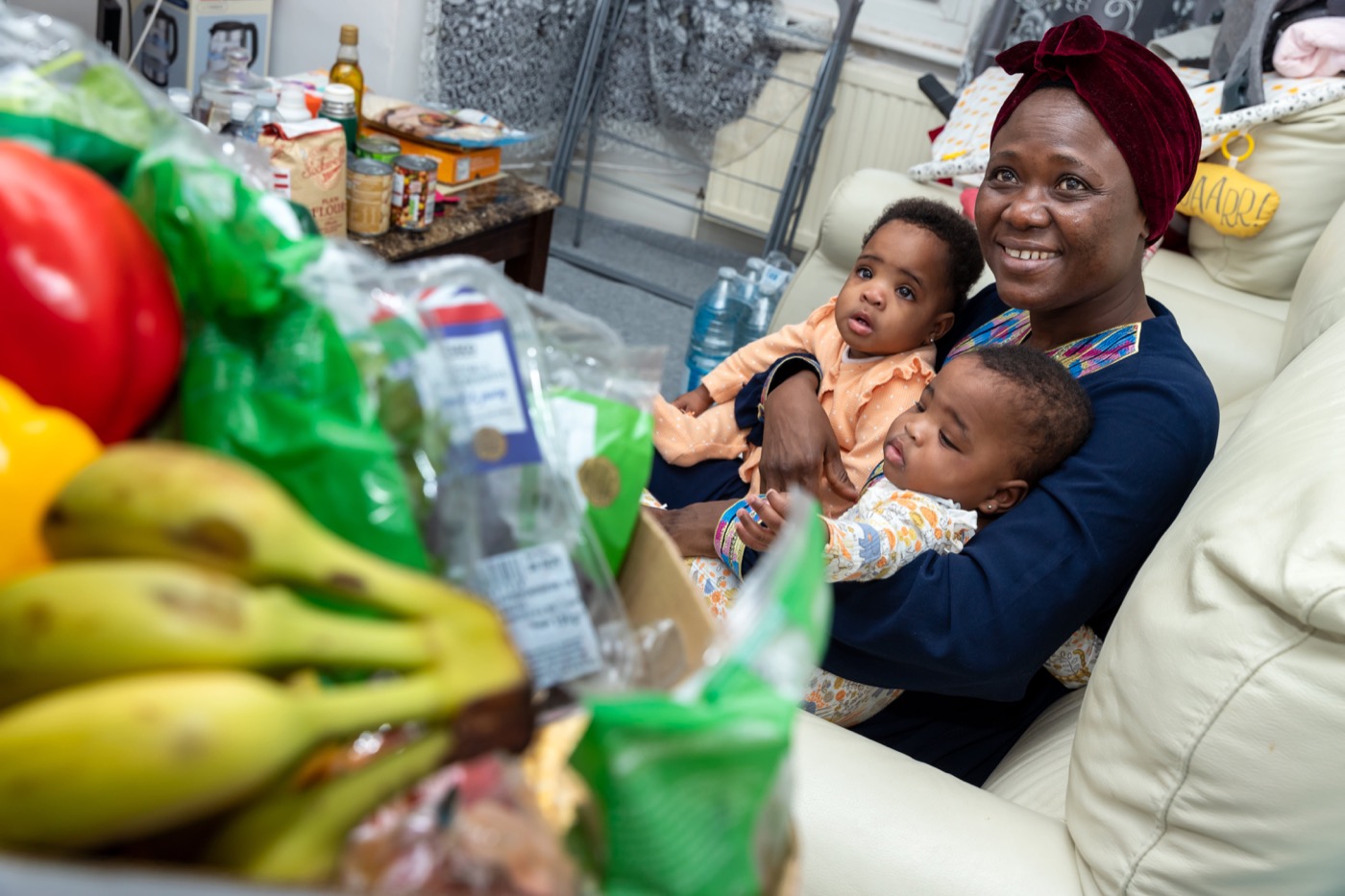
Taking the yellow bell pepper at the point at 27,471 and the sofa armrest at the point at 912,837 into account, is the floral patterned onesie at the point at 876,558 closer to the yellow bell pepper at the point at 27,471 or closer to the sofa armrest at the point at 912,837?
the sofa armrest at the point at 912,837

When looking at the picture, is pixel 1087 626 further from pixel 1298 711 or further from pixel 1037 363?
pixel 1298 711

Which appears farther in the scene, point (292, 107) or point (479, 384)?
point (292, 107)

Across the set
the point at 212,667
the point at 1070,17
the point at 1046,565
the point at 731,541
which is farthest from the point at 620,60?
the point at 212,667

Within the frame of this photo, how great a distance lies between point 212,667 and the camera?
1.09 ft

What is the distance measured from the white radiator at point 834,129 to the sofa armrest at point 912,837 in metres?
2.70

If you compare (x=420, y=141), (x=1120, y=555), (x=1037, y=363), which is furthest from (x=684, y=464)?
(x=420, y=141)

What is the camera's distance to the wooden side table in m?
1.88

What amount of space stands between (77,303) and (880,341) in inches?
52.8

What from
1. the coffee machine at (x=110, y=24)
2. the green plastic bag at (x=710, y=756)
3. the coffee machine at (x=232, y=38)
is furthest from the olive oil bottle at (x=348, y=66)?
the green plastic bag at (x=710, y=756)

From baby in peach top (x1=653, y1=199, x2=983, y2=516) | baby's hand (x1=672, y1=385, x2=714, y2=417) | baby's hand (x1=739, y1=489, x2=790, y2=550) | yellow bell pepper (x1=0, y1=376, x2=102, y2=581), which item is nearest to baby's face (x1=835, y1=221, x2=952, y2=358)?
baby in peach top (x1=653, y1=199, x2=983, y2=516)

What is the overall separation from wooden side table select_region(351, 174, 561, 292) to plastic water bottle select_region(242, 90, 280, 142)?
242 millimetres

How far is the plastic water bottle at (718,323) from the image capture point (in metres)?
2.66

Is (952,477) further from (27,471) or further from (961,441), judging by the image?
(27,471)

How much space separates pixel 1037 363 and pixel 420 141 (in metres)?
1.28
